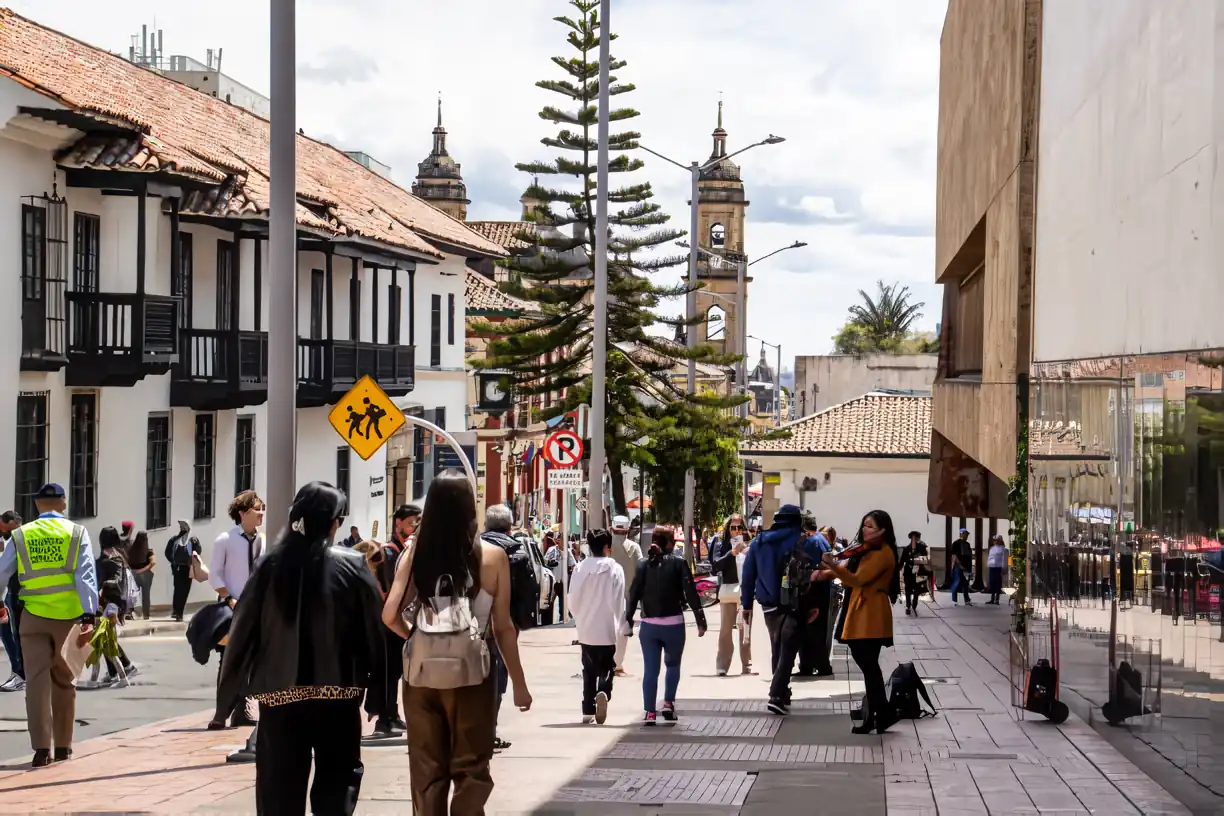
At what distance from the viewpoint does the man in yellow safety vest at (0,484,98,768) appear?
423 inches

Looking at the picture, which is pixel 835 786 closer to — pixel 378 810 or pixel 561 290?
pixel 378 810

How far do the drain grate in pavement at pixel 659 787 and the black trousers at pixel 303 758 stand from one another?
2.73 meters

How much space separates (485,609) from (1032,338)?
989 cm

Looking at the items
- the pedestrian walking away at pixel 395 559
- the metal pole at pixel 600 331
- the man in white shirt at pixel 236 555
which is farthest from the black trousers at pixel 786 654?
the metal pole at pixel 600 331

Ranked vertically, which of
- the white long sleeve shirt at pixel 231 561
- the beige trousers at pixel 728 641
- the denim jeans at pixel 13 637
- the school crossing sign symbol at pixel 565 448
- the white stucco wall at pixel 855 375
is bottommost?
the beige trousers at pixel 728 641

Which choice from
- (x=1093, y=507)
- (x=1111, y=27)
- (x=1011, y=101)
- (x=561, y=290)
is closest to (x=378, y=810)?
(x=1093, y=507)

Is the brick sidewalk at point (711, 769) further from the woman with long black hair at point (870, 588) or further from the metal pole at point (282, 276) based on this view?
the metal pole at point (282, 276)

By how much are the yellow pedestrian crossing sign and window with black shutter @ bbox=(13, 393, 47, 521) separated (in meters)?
12.0

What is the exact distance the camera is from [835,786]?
10.1 metres

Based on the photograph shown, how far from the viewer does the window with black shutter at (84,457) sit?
2738 cm

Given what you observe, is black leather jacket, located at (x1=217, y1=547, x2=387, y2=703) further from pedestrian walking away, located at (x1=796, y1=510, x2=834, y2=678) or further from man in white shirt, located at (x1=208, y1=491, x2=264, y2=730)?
pedestrian walking away, located at (x1=796, y1=510, x2=834, y2=678)

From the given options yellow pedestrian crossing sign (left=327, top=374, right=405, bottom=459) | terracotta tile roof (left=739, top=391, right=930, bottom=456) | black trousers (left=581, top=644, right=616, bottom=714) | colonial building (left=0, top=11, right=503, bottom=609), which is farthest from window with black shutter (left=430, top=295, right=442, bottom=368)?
black trousers (left=581, top=644, right=616, bottom=714)

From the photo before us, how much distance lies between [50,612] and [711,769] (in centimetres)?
428

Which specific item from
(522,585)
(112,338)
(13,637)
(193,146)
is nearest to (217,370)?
(193,146)
